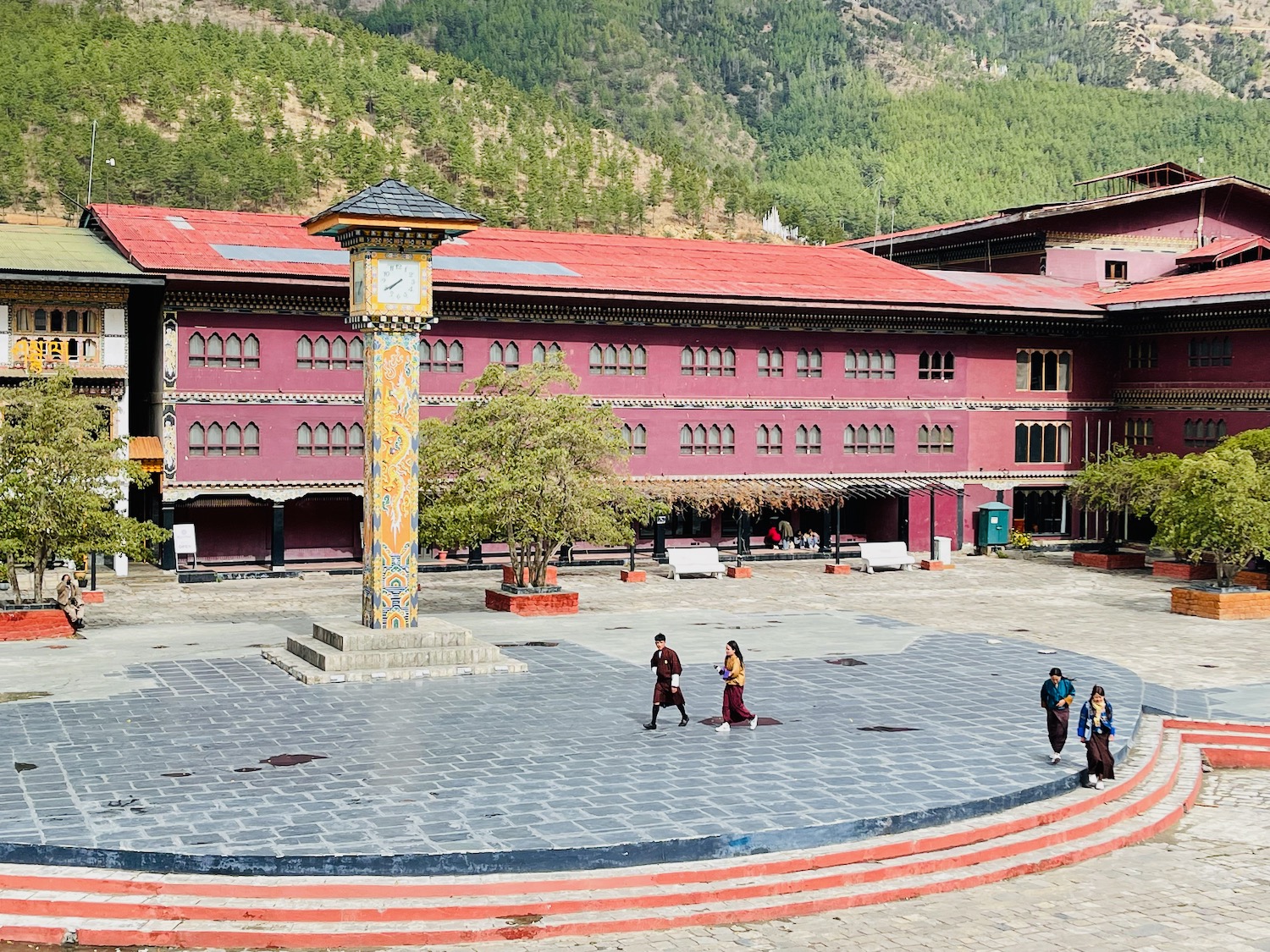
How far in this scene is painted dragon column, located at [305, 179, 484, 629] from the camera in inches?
912

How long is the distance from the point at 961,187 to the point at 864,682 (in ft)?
402

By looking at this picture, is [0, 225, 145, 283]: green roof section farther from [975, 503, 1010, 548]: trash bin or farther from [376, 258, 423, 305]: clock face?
[975, 503, 1010, 548]: trash bin

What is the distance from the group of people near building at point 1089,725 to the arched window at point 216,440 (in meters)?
25.1

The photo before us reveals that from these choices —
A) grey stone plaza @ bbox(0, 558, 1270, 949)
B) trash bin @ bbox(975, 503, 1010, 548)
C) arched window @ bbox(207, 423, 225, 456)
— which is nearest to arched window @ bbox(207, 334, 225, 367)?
arched window @ bbox(207, 423, 225, 456)

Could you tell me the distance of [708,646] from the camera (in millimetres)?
26109

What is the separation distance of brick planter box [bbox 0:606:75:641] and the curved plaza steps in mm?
13235

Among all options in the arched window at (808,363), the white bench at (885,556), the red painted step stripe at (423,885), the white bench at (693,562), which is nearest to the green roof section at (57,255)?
the white bench at (693,562)

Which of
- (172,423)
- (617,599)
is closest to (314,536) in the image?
(172,423)

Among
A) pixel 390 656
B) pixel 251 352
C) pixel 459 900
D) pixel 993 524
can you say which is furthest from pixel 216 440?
pixel 459 900

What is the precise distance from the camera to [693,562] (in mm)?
38219

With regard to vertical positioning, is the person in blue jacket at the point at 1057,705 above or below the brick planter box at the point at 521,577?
below

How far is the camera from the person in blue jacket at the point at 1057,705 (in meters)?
A: 17.2

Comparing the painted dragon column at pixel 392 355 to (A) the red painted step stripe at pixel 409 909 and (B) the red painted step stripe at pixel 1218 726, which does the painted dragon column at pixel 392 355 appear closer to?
(A) the red painted step stripe at pixel 409 909

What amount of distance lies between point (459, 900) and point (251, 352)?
2703cm
